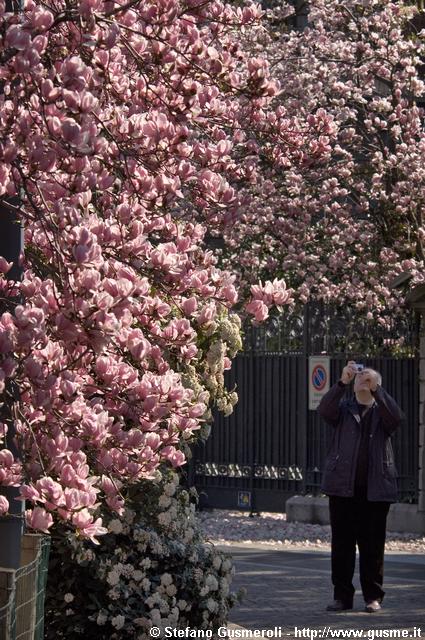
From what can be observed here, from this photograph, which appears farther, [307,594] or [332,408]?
[307,594]

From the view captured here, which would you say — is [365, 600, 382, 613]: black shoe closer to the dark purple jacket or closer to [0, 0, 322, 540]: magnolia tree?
the dark purple jacket

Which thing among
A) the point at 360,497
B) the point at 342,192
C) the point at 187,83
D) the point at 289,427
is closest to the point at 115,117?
the point at 187,83

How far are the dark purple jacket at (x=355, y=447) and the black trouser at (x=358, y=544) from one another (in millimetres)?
156

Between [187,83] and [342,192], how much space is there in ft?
A: 50.3

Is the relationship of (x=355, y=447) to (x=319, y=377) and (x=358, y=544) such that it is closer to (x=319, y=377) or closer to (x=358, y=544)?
(x=358, y=544)

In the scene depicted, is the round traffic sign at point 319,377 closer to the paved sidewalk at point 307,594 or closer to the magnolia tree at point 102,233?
the paved sidewalk at point 307,594

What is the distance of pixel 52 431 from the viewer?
227 inches

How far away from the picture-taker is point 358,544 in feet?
35.8

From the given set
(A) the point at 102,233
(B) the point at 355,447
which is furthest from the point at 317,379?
(A) the point at 102,233

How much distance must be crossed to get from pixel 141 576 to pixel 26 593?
6.52 feet

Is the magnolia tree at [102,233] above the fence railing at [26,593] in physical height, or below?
above

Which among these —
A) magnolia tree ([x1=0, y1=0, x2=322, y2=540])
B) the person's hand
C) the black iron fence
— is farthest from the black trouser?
the black iron fence

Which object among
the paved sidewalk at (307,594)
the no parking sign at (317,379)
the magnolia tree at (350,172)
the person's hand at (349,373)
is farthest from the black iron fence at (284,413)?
the person's hand at (349,373)

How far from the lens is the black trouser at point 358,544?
1095cm
